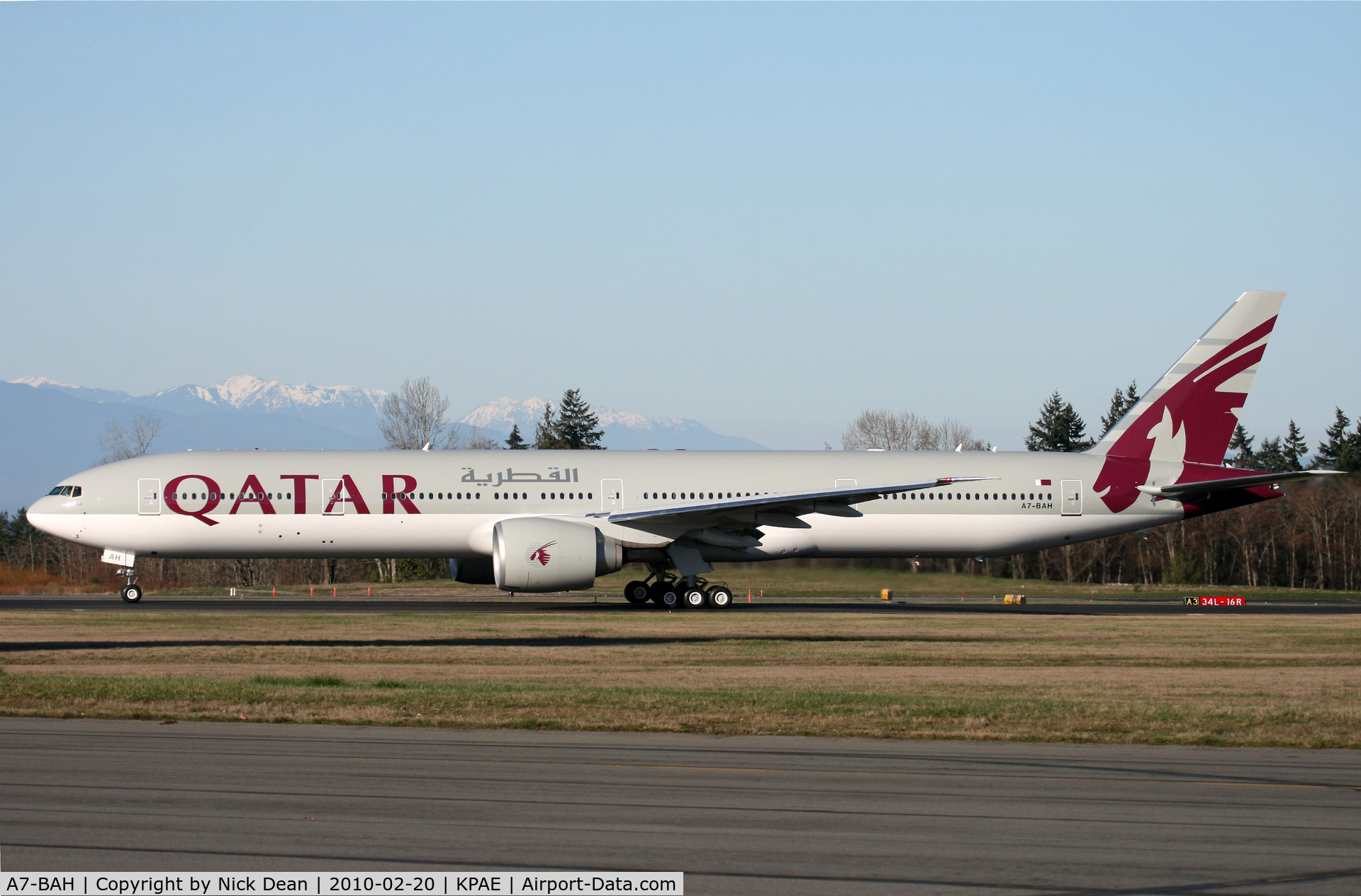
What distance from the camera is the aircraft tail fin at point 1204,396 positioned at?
118ft

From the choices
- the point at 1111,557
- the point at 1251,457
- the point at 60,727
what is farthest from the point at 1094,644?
the point at 1251,457

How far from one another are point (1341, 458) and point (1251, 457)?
36.7 feet

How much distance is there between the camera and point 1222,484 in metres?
33.3

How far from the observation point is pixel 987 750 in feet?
36.0

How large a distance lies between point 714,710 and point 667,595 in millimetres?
18553

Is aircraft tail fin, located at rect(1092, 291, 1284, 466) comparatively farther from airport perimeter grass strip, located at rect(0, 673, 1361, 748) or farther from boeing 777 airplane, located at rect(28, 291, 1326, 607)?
airport perimeter grass strip, located at rect(0, 673, 1361, 748)

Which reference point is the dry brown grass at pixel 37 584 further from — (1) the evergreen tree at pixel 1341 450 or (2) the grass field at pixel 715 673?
(1) the evergreen tree at pixel 1341 450

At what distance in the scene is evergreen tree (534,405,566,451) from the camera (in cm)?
9038

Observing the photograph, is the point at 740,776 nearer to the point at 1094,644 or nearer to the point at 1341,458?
the point at 1094,644

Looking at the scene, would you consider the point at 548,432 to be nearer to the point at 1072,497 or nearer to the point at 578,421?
the point at 578,421

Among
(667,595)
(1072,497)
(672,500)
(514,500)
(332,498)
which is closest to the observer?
(332,498)

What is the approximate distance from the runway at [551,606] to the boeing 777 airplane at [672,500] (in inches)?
48.5

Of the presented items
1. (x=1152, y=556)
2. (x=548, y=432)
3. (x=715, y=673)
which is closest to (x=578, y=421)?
(x=548, y=432)

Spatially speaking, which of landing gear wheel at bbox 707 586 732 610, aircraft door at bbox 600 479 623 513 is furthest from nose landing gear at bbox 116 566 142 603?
landing gear wheel at bbox 707 586 732 610
